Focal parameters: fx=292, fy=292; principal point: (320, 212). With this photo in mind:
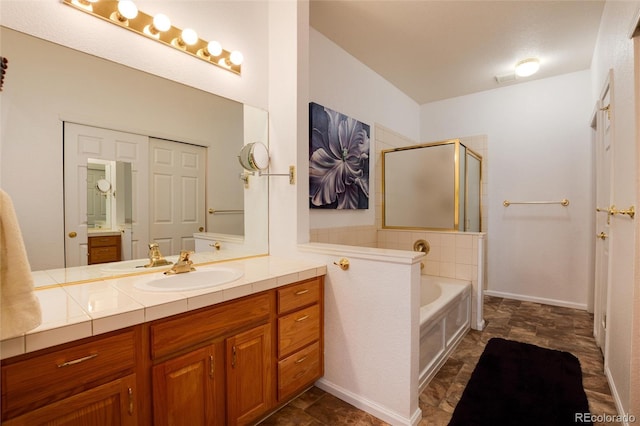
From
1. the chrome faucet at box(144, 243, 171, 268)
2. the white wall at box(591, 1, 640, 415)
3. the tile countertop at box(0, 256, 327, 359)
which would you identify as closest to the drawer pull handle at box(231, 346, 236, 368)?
the tile countertop at box(0, 256, 327, 359)

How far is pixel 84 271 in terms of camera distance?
4.30 feet

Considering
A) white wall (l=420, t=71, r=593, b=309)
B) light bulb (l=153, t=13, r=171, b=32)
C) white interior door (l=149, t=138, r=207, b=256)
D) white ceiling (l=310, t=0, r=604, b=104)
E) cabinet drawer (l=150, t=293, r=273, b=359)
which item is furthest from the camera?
white wall (l=420, t=71, r=593, b=309)

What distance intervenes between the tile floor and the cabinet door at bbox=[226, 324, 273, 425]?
0.66 feet

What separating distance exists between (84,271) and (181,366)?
2.12 feet

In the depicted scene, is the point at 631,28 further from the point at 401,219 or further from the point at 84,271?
the point at 84,271

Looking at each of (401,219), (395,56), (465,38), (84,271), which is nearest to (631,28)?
(465,38)

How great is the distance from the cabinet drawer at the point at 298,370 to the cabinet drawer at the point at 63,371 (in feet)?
2.49

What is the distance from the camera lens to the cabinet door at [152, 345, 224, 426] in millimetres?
1068

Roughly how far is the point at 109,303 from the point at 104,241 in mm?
488

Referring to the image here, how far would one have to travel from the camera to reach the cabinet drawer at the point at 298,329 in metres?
1.50

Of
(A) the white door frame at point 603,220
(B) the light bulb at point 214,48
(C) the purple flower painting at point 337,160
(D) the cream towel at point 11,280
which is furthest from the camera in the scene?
(C) the purple flower painting at point 337,160

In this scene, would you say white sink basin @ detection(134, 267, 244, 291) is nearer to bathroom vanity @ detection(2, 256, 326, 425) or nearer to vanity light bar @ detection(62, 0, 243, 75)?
bathroom vanity @ detection(2, 256, 326, 425)

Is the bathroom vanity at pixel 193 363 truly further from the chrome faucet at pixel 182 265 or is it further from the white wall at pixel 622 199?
the white wall at pixel 622 199

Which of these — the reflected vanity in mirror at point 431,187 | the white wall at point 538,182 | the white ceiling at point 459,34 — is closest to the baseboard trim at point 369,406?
the reflected vanity in mirror at point 431,187
